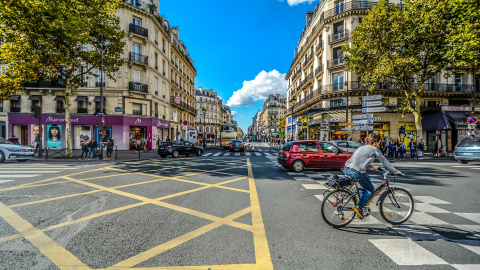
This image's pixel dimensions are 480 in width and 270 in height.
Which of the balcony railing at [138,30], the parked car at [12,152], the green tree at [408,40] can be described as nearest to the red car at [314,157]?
the green tree at [408,40]

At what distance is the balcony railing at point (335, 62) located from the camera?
26.5 metres

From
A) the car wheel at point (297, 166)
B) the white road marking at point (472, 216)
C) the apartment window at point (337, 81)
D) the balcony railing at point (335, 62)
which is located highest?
the balcony railing at point (335, 62)

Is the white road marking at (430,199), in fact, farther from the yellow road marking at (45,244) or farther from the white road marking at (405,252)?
the yellow road marking at (45,244)

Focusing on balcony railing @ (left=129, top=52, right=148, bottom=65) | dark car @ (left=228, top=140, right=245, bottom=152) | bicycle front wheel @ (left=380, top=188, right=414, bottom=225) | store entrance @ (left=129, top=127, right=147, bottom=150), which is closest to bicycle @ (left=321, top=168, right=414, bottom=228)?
bicycle front wheel @ (left=380, top=188, right=414, bottom=225)

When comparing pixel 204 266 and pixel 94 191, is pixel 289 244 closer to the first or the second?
pixel 204 266

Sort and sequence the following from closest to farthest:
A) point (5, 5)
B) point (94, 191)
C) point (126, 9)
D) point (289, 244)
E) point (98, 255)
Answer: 1. point (98, 255)
2. point (289, 244)
3. point (94, 191)
4. point (5, 5)
5. point (126, 9)

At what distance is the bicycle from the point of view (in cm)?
394

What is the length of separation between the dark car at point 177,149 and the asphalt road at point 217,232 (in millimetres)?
10958

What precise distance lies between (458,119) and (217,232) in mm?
32867

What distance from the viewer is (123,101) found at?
80.1ft

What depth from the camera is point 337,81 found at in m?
27.3

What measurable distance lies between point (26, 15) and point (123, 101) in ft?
39.0

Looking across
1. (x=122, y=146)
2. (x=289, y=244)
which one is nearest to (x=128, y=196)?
(x=289, y=244)

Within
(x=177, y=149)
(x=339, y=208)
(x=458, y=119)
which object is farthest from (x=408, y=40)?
(x=177, y=149)
